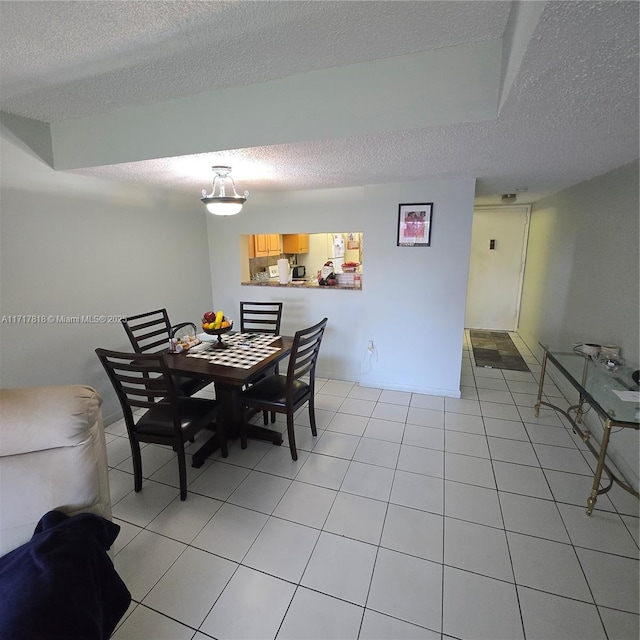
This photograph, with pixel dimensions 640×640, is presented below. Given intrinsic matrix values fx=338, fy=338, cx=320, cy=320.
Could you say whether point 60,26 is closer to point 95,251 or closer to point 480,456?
point 95,251

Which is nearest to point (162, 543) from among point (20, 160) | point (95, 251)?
point (95, 251)

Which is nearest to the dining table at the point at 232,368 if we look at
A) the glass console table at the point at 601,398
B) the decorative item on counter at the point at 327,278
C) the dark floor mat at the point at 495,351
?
the decorative item on counter at the point at 327,278

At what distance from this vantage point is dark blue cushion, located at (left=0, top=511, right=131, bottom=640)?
89 cm

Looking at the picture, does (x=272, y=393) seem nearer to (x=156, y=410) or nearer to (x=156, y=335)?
(x=156, y=410)

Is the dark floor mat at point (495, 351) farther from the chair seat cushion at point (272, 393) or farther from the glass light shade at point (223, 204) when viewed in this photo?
the glass light shade at point (223, 204)

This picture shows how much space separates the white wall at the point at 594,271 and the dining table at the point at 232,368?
7.69 ft

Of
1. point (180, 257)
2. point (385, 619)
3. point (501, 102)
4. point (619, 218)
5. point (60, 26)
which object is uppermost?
point (60, 26)

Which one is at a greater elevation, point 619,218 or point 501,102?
point 501,102

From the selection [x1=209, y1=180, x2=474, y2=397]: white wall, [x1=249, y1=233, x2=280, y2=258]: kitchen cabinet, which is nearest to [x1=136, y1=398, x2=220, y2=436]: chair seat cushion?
[x1=209, y1=180, x2=474, y2=397]: white wall

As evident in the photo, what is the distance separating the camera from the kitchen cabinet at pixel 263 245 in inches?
163

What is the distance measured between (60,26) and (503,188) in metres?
3.59

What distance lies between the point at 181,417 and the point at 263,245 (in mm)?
2729

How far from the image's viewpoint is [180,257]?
11.7 feet

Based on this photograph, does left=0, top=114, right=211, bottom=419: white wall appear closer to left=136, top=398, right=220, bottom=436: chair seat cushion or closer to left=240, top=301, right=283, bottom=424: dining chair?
left=240, top=301, right=283, bottom=424: dining chair
